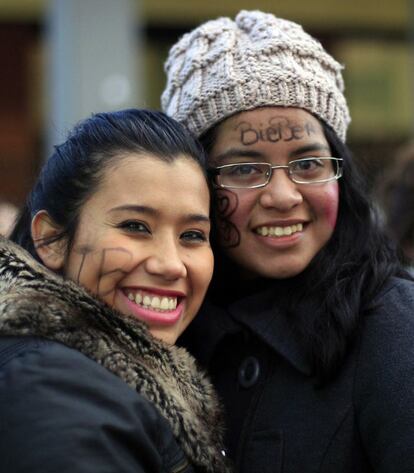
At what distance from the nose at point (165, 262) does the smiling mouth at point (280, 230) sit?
1.38ft

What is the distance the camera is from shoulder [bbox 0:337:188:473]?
1662mm

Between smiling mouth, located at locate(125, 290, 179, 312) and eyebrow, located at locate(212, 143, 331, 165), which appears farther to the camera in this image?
eyebrow, located at locate(212, 143, 331, 165)

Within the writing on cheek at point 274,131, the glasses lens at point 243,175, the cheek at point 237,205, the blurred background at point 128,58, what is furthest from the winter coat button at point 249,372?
the blurred background at point 128,58

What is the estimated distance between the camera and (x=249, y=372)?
8.09 feet

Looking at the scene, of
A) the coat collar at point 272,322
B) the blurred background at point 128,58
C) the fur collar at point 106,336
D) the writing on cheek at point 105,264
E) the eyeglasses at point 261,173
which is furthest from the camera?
the blurred background at point 128,58

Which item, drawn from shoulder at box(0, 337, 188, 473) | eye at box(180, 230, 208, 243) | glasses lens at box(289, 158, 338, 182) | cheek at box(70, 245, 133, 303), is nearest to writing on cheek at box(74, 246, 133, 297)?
cheek at box(70, 245, 133, 303)

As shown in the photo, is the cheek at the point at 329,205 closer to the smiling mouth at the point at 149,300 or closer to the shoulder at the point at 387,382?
the shoulder at the point at 387,382

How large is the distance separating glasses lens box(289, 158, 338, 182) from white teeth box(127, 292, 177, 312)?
0.53 m

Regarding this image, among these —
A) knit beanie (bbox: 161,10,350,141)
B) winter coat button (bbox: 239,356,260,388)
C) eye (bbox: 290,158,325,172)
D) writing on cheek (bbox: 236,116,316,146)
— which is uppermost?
knit beanie (bbox: 161,10,350,141)

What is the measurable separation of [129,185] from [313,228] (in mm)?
612

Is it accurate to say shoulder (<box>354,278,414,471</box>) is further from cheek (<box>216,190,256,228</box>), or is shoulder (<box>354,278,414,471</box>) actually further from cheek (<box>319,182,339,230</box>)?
cheek (<box>216,190,256,228</box>)

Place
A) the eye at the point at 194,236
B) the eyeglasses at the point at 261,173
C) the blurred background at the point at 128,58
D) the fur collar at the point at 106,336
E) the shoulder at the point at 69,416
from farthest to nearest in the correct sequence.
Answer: the blurred background at the point at 128,58 < the eyeglasses at the point at 261,173 < the eye at the point at 194,236 < the fur collar at the point at 106,336 < the shoulder at the point at 69,416

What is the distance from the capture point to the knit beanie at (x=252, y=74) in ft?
8.20

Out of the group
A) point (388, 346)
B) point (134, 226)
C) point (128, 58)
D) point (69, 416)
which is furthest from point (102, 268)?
point (128, 58)
